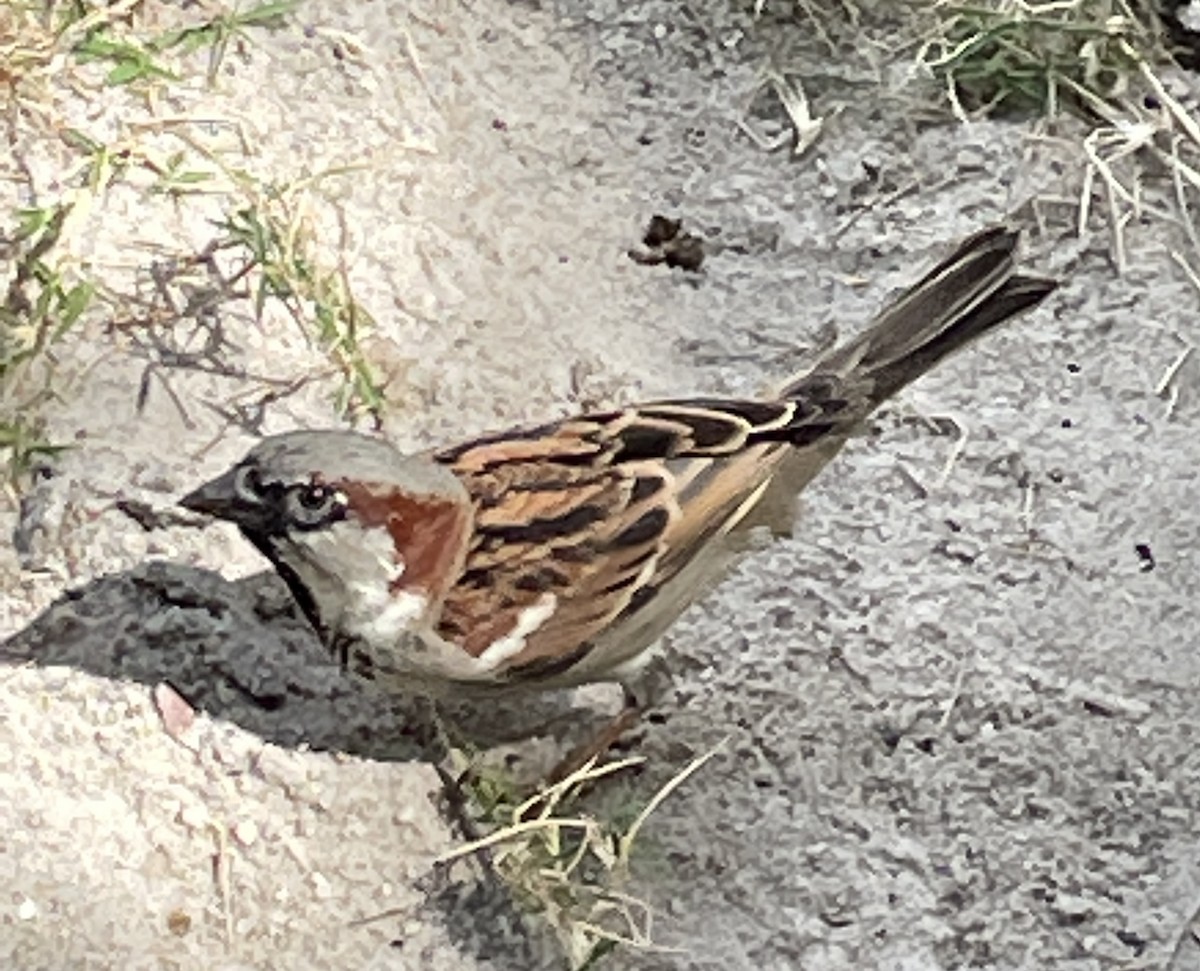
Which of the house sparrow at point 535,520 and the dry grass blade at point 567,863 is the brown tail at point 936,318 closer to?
the house sparrow at point 535,520

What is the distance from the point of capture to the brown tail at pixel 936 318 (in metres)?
3.24

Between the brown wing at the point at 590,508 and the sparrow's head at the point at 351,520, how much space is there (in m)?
0.05

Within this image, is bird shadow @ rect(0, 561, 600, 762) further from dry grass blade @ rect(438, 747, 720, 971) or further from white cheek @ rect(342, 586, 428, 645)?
white cheek @ rect(342, 586, 428, 645)

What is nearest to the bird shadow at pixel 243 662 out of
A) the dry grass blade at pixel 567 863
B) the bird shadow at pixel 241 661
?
the bird shadow at pixel 241 661

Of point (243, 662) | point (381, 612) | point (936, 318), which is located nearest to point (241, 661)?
point (243, 662)

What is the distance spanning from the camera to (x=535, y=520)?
3.01m

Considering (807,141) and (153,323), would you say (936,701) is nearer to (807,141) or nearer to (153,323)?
(807,141)

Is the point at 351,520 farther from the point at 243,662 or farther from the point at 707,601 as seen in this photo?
the point at 707,601

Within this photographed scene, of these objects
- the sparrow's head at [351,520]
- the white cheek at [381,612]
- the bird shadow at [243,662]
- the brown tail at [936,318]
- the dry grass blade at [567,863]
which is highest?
the sparrow's head at [351,520]

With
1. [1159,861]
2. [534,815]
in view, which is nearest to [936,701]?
[1159,861]

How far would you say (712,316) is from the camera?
12.2 feet

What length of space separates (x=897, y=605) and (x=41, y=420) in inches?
50.9

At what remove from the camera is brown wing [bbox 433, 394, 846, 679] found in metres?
2.98

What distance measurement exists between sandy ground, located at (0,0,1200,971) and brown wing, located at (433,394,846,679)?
0.34 metres
